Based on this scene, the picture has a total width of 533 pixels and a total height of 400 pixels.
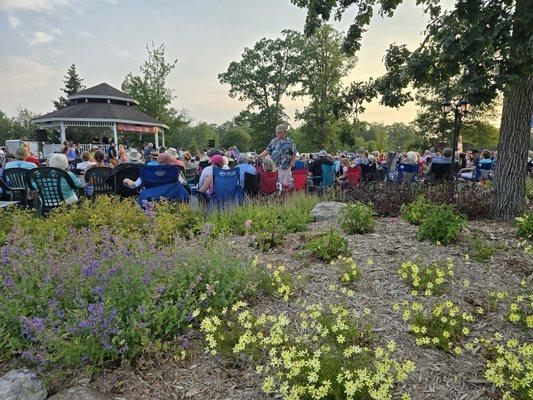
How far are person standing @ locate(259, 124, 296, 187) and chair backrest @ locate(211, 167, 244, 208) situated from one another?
65.3 inches

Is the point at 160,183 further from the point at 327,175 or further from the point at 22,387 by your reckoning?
the point at 327,175

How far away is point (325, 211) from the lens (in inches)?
199

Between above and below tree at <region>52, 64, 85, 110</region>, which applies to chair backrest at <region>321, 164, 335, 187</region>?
below

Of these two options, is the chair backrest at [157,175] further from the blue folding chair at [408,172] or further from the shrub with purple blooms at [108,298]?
the blue folding chair at [408,172]

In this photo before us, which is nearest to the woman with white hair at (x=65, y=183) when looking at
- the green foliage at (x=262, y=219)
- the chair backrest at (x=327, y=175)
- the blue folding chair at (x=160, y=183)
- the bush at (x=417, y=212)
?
the blue folding chair at (x=160, y=183)

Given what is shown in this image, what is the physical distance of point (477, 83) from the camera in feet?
11.9

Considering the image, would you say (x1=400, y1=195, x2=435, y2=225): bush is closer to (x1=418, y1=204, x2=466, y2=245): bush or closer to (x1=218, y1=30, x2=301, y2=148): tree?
(x1=418, y1=204, x2=466, y2=245): bush

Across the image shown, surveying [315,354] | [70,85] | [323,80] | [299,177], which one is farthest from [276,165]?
[70,85]

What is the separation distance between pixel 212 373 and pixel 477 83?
3.51 metres

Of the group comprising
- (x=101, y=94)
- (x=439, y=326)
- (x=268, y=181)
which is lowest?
(x=439, y=326)

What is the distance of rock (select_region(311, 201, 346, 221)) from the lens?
495 centimetres

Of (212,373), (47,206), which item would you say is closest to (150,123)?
(47,206)

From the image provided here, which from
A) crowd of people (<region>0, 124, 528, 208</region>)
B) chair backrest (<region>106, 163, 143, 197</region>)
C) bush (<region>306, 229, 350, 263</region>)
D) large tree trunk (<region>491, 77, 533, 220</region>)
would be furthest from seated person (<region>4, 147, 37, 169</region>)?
large tree trunk (<region>491, 77, 533, 220</region>)

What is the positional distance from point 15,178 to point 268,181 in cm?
462
